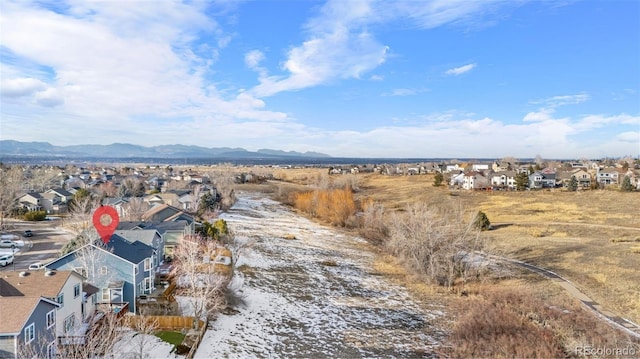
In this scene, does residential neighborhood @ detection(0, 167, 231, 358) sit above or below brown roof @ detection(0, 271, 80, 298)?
below

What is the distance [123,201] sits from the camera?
5634 cm

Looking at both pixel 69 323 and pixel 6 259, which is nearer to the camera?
pixel 69 323

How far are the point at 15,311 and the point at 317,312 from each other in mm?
18090

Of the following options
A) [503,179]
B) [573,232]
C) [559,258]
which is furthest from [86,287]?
[503,179]

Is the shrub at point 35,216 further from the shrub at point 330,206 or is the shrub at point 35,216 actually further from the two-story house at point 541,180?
the two-story house at point 541,180

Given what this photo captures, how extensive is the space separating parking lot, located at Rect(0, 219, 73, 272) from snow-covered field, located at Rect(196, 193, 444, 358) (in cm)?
1905

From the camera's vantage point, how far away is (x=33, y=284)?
20.5 m

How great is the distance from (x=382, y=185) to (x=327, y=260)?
79890 millimetres

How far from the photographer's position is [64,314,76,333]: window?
840 inches

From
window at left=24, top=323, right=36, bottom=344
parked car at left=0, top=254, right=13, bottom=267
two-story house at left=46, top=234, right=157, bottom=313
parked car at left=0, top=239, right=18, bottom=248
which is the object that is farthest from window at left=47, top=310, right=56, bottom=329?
parked car at left=0, top=239, right=18, bottom=248

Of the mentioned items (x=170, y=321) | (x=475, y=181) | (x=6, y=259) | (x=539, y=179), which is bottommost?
(x=170, y=321)

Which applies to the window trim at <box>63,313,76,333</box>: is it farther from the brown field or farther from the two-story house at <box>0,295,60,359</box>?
the brown field

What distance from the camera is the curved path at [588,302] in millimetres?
25194

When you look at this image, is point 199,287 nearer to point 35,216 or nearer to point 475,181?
point 35,216
